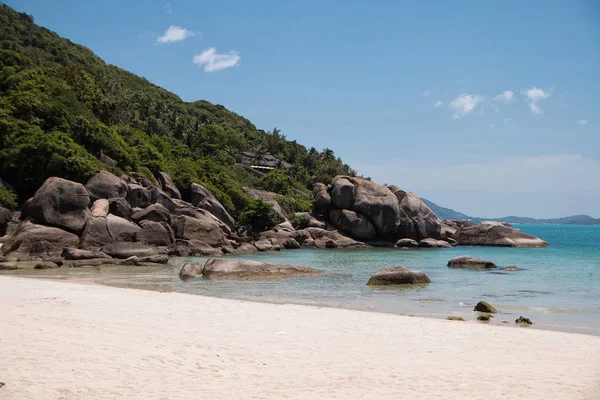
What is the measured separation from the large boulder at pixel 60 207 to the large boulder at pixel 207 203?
1641cm

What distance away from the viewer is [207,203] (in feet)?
159

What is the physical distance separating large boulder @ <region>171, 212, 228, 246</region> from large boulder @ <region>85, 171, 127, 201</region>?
452 centimetres

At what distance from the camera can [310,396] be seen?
708 cm

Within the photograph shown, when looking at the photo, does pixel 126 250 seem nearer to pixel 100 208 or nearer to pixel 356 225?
pixel 100 208

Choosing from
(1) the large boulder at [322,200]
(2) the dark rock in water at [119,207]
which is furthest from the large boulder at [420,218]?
(2) the dark rock in water at [119,207]

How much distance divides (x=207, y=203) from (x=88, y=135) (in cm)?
1167

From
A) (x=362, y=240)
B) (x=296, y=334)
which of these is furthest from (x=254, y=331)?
(x=362, y=240)

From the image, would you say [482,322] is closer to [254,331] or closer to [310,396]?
[254,331]

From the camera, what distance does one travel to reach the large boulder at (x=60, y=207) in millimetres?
31109

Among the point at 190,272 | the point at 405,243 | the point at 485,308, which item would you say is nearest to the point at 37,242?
the point at 190,272

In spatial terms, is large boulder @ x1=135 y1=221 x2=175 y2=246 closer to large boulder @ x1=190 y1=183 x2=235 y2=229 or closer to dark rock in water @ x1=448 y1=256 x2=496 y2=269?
large boulder @ x1=190 y1=183 x2=235 y2=229

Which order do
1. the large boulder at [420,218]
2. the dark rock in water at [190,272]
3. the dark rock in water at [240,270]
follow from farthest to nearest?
the large boulder at [420,218], the dark rock in water at [240,270], the dark rock in water at [190,272]

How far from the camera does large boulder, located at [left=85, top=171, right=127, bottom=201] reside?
36781 mm

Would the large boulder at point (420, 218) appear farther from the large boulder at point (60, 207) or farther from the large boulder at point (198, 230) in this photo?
the large boulder at point (60, 207)
